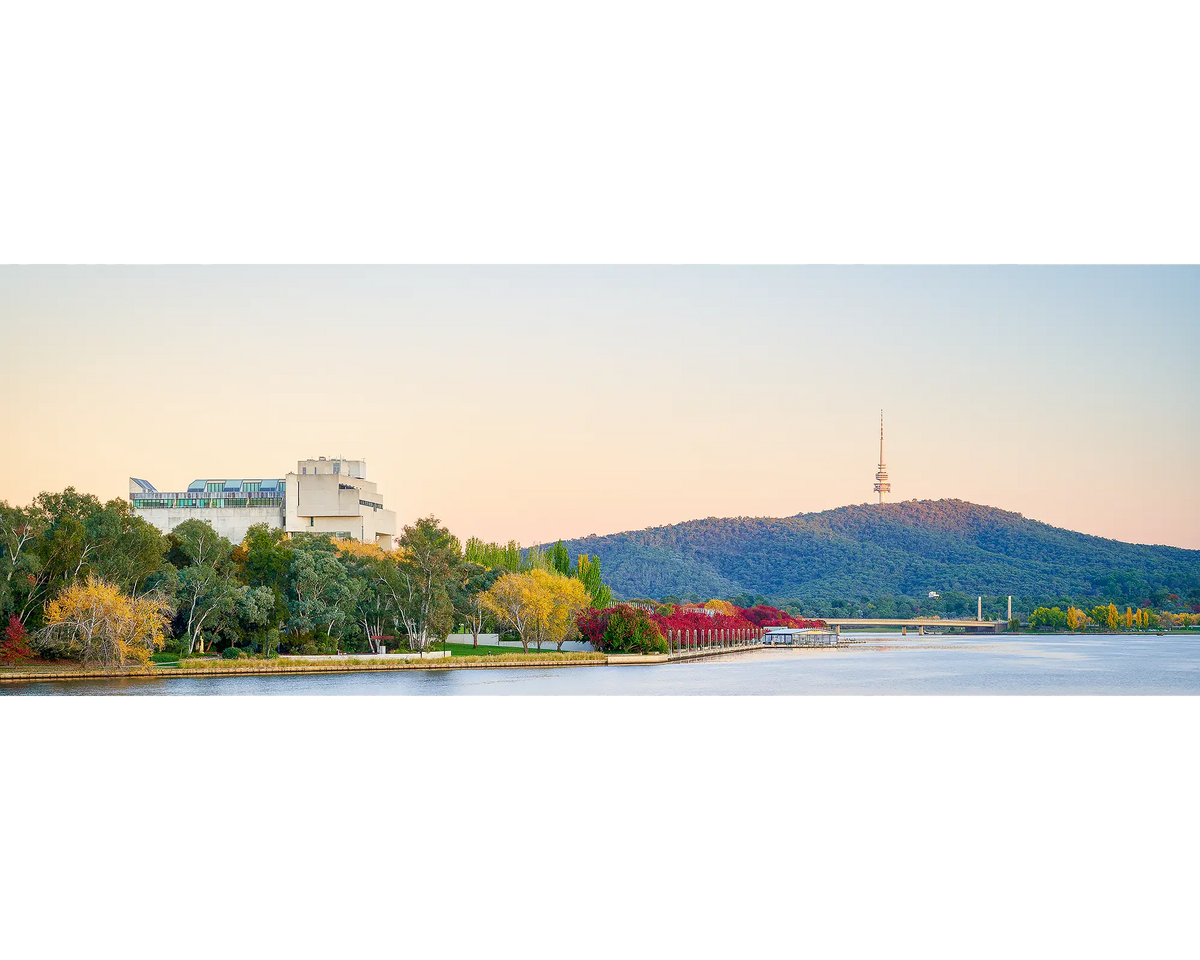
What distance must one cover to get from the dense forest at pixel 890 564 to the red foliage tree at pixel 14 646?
18528mm

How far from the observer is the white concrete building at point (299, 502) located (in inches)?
1395

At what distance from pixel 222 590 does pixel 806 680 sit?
12.9m

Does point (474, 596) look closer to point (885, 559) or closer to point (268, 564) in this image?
point (268, 564)

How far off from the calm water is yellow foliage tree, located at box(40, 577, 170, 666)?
570 mm

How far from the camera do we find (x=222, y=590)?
23922 millimetres

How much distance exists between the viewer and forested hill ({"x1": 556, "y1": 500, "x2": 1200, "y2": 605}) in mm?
32094
